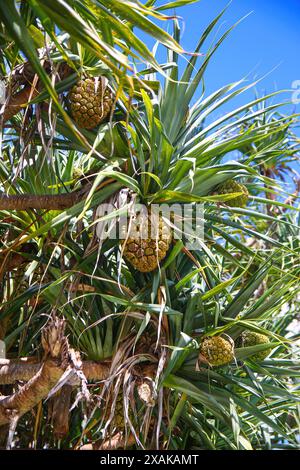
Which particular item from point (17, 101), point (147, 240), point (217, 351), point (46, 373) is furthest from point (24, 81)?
point (217, 351)

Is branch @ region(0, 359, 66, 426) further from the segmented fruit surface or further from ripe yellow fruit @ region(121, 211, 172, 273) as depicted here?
the segmented fruit surface

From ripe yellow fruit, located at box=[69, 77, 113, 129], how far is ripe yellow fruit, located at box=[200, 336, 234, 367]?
2.60 feet

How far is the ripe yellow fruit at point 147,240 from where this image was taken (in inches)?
84.7

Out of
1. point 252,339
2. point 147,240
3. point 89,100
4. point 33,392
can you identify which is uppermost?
point 89,100

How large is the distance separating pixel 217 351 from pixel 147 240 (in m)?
0.43

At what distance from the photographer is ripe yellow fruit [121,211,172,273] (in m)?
2.15

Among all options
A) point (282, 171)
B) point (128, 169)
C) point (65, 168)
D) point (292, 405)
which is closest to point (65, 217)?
point (128, 169)

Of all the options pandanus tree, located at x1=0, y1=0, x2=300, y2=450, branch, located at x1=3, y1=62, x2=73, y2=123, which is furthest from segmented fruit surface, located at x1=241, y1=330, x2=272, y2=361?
branch, located at x1=3, y1=62, x2=73, y2=123

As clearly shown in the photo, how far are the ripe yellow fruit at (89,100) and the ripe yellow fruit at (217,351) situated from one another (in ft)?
2.60

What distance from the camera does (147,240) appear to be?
2156 mm

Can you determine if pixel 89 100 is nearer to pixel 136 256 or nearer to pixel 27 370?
pixel 136 256

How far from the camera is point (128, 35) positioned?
1.71m
